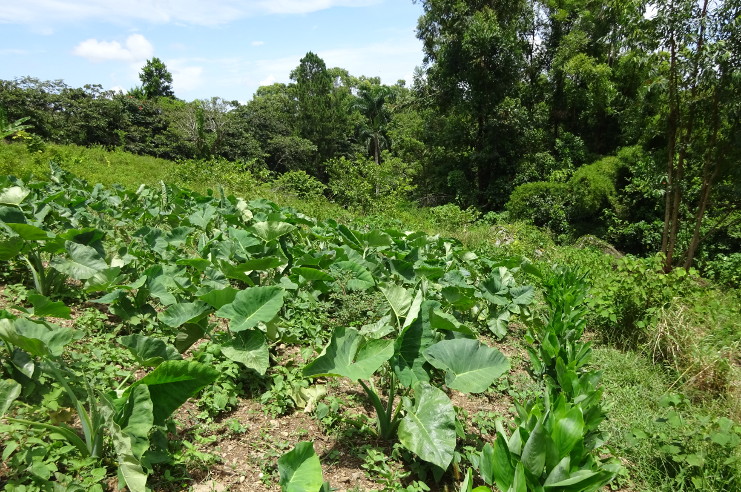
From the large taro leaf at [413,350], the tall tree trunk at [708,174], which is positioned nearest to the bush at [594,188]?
the tall tree trunk at [708,174]

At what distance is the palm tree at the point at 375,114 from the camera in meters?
29.1

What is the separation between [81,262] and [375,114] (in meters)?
28.6

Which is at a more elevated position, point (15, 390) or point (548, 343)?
point (15, 390)

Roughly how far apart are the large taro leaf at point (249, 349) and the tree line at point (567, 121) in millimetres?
7951

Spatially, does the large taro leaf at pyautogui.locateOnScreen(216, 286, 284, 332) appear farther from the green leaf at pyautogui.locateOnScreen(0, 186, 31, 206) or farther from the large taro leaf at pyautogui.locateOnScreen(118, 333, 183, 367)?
the green leaf at pyautogui.locateOnScreen(0, 186, 31, 206)

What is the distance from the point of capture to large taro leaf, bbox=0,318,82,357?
169 cm

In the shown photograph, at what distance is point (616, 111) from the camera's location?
47.8 feet

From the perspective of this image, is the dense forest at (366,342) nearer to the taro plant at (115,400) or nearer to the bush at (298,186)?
the taro plant at (115,400)

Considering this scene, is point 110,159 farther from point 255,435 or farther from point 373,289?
point 255,435

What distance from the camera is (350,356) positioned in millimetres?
2102

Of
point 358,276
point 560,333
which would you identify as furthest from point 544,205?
point 358,276

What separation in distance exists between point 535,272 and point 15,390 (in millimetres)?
4286

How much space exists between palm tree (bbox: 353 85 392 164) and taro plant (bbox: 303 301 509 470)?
28.1 metres

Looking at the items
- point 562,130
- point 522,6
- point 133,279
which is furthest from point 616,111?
point 133,279
